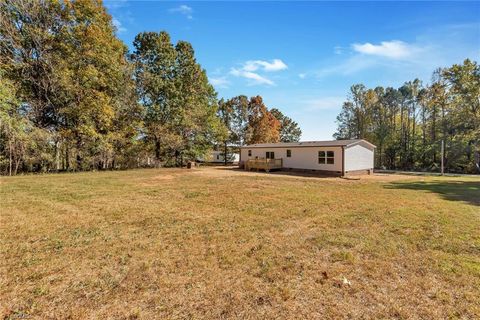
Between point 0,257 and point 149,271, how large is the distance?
245 cm

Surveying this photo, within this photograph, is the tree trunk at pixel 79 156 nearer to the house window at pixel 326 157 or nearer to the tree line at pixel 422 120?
the house window at pixel 326 157

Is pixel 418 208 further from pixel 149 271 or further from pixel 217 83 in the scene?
pixel 217 83

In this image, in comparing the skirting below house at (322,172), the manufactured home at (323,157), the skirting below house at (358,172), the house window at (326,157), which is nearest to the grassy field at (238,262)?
the skirting below house at (322,172)

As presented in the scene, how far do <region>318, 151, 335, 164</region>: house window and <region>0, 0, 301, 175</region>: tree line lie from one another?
12332 mm

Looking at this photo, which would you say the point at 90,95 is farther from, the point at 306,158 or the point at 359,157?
the point at 359,157

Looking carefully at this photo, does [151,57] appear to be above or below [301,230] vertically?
above

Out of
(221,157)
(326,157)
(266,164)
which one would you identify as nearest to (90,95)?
(266,164)

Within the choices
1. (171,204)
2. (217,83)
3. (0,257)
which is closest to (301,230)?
(171,204)

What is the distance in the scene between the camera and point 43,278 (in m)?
3.07

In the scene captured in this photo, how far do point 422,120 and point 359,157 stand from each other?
64.6 feet

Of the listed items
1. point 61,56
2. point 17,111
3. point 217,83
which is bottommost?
point 17,111

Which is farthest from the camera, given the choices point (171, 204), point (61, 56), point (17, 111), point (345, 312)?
point (61, 56)

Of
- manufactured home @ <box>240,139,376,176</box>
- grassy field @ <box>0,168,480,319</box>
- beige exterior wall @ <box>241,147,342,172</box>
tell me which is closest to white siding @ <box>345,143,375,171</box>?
manufactured home @ <box>240,139,376,176</box>

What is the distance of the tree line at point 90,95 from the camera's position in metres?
15.1
